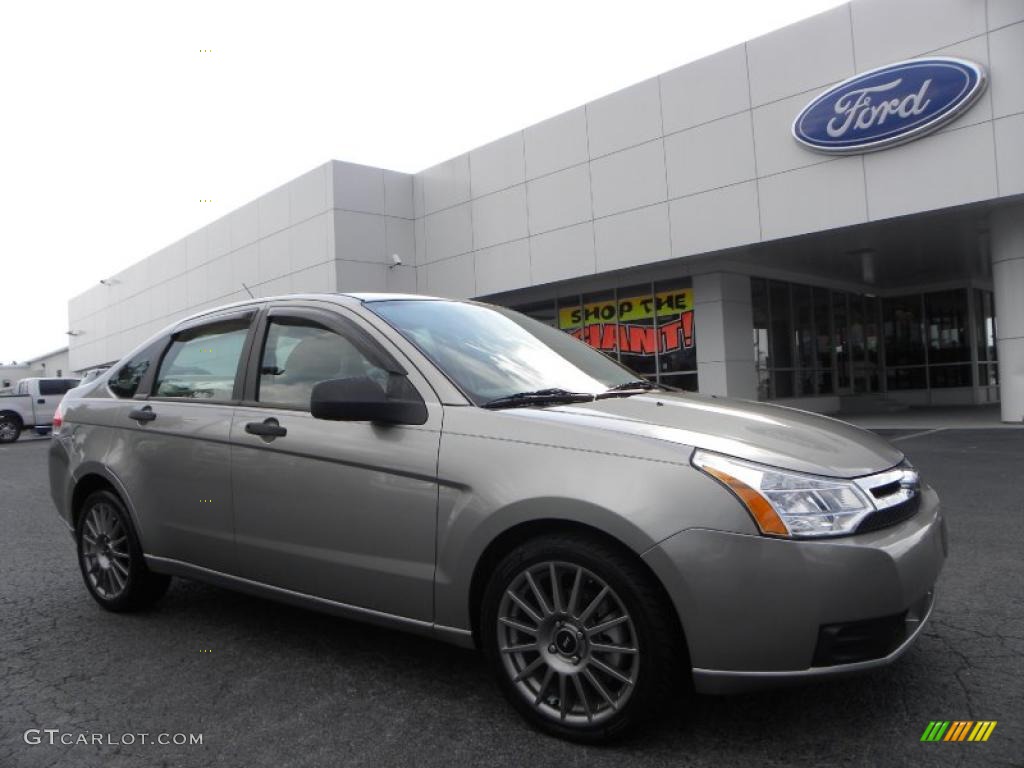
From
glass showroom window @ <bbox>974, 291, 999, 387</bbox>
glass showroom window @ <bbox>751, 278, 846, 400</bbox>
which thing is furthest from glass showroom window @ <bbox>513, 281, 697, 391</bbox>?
glass showroom window @ <bbox>974, 291, 999, 387</bbox>

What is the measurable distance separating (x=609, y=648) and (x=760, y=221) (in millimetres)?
14044

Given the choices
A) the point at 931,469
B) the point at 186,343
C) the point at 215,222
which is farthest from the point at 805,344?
the point at 215,222

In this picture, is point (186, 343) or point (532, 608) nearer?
point (532, 608)

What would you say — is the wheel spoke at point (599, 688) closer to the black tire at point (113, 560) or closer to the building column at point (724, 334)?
the black tire at point (113, 560)

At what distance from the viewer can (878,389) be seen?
24.0m

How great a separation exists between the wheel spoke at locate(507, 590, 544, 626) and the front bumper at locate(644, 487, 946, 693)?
49cm

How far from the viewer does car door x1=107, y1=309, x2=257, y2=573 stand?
3734 millimetres

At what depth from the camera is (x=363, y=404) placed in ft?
9.94

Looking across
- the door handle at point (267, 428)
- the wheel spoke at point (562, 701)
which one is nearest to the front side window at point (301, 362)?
the door handle at point (267, 428)

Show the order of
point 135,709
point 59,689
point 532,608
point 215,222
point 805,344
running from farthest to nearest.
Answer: point 215,222, point 805,344, point 59,689, point 135,709, point 532,608

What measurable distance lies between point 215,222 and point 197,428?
2830 cm

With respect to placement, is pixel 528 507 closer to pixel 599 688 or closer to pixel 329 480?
pixel 599 688

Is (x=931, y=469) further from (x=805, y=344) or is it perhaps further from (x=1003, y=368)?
(x=805, y=344)

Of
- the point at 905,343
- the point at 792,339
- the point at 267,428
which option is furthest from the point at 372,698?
the point at 905,343
